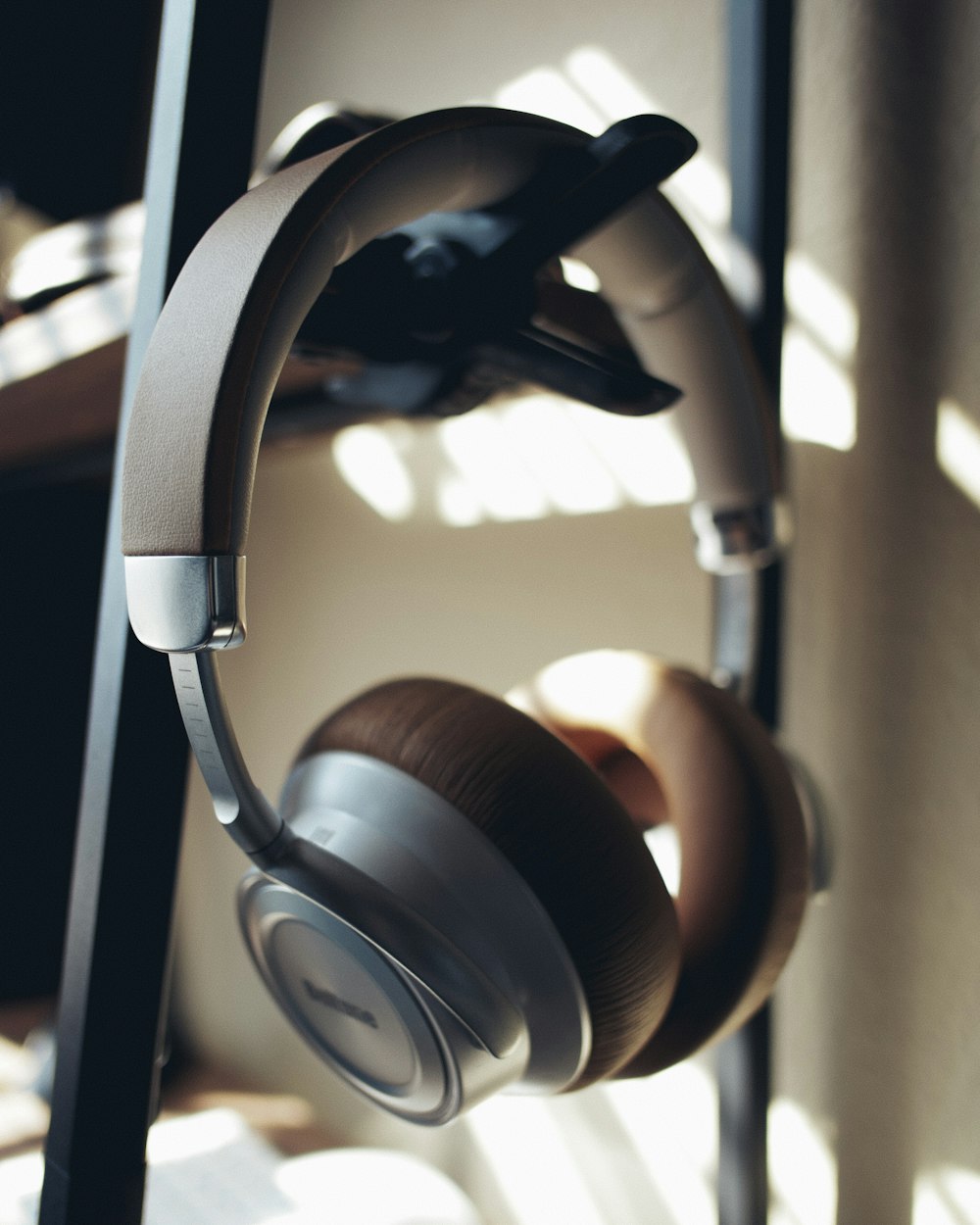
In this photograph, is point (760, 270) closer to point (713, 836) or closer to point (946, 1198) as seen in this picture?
point (713, 836)

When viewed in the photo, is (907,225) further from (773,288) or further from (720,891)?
(720,891)

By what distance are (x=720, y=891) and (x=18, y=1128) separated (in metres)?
0.81

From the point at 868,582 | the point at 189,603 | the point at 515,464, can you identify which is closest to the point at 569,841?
the point at 189,603

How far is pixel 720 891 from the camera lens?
0.42m

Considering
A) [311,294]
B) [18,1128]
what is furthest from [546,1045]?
[18,1128]

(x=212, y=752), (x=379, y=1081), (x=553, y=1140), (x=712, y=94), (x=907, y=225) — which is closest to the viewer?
(x=212, y=752)

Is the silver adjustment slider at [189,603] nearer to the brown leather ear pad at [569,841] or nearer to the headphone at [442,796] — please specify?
the headphone at [442,796]

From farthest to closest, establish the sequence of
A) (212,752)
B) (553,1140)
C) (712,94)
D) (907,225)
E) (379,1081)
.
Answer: (553,1140), (712,94), (907,225), (379,1081), (212,752)

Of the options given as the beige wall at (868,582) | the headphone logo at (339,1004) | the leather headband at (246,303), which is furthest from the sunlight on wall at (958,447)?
the headphone logo at (339,1004)

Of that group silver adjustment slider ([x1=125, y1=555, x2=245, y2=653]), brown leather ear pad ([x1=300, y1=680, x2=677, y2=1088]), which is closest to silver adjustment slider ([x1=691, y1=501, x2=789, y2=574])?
brown leather ear pad ([x1=300, y1=680, x2=677, y2=1088])

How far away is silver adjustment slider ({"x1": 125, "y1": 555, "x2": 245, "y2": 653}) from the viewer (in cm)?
28

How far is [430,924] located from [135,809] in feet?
0.38

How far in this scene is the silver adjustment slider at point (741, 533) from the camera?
0.52m

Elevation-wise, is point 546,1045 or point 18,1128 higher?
point 546,1045
